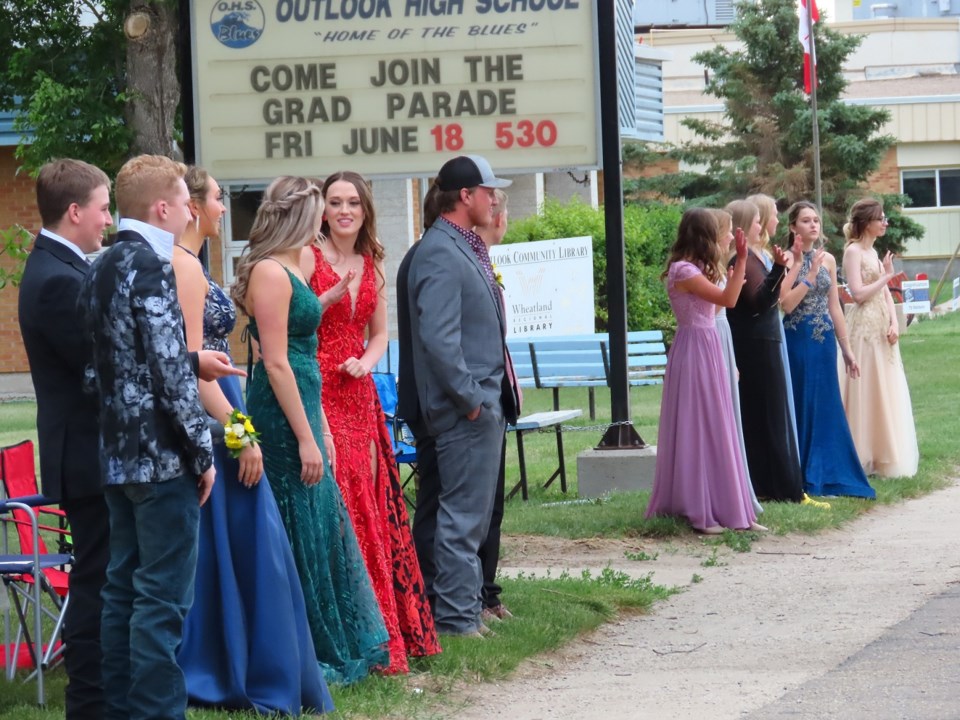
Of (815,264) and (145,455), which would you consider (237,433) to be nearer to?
(145,455)

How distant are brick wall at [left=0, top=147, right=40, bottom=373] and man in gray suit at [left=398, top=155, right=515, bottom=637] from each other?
19636mm

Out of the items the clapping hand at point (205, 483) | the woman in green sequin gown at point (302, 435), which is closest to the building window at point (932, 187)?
the woman in green sequin gown at point (302, 435)

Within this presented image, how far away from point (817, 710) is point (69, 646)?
8.80 ft

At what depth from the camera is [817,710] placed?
6039 millimetres

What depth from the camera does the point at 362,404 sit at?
6969 mm

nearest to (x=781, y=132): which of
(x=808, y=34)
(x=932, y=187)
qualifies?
(x=808, y=34)

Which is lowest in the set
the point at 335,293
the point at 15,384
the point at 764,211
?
the point at 15,384

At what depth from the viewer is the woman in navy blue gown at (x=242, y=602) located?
5.84 metres

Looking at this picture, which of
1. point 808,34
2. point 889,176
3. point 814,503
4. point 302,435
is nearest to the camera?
point 302,435

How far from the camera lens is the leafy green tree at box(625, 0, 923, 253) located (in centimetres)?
3459

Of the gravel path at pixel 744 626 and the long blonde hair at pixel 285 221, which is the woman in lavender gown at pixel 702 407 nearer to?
the gravel path at pixel 744 626

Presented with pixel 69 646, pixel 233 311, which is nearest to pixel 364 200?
pixel 233 311

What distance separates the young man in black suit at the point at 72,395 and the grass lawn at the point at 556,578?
0.54 metres

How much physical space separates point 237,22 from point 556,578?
15.6ft
